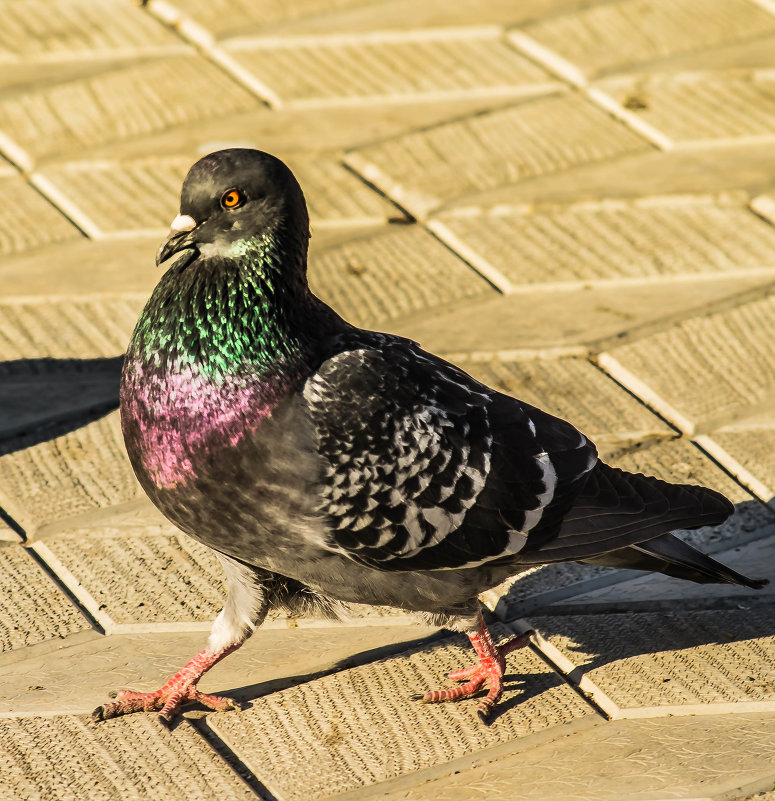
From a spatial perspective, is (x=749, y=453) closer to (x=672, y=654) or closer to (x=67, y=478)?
(x=672, y=654)

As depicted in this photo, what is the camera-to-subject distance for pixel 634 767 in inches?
156

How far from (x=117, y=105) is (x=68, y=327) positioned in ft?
6.98

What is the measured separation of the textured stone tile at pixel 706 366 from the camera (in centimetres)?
554

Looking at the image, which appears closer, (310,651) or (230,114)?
(310,651)

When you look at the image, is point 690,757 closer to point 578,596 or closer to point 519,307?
point 578,596

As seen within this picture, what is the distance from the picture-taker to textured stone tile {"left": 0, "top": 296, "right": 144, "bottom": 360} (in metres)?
5.84

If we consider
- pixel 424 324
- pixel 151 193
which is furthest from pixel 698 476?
pixel 151 193

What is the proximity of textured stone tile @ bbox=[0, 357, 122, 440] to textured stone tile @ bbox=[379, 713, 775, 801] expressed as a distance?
235 cm

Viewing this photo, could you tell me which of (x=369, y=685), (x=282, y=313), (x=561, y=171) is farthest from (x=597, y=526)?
(x=561, y=171)

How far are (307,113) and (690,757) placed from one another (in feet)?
15.5

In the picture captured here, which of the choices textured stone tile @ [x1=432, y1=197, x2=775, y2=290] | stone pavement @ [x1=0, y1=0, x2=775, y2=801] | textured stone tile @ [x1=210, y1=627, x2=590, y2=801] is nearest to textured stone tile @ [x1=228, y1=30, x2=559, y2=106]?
stone pavement @ [x1=0, y1=0, x2=775, y2=801]

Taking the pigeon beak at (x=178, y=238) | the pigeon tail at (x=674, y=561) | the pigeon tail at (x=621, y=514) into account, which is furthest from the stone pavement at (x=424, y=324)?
the pigeon beak at (x=178, y=238)

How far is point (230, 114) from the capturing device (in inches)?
299

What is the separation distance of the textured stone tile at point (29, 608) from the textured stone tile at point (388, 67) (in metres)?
3.85
